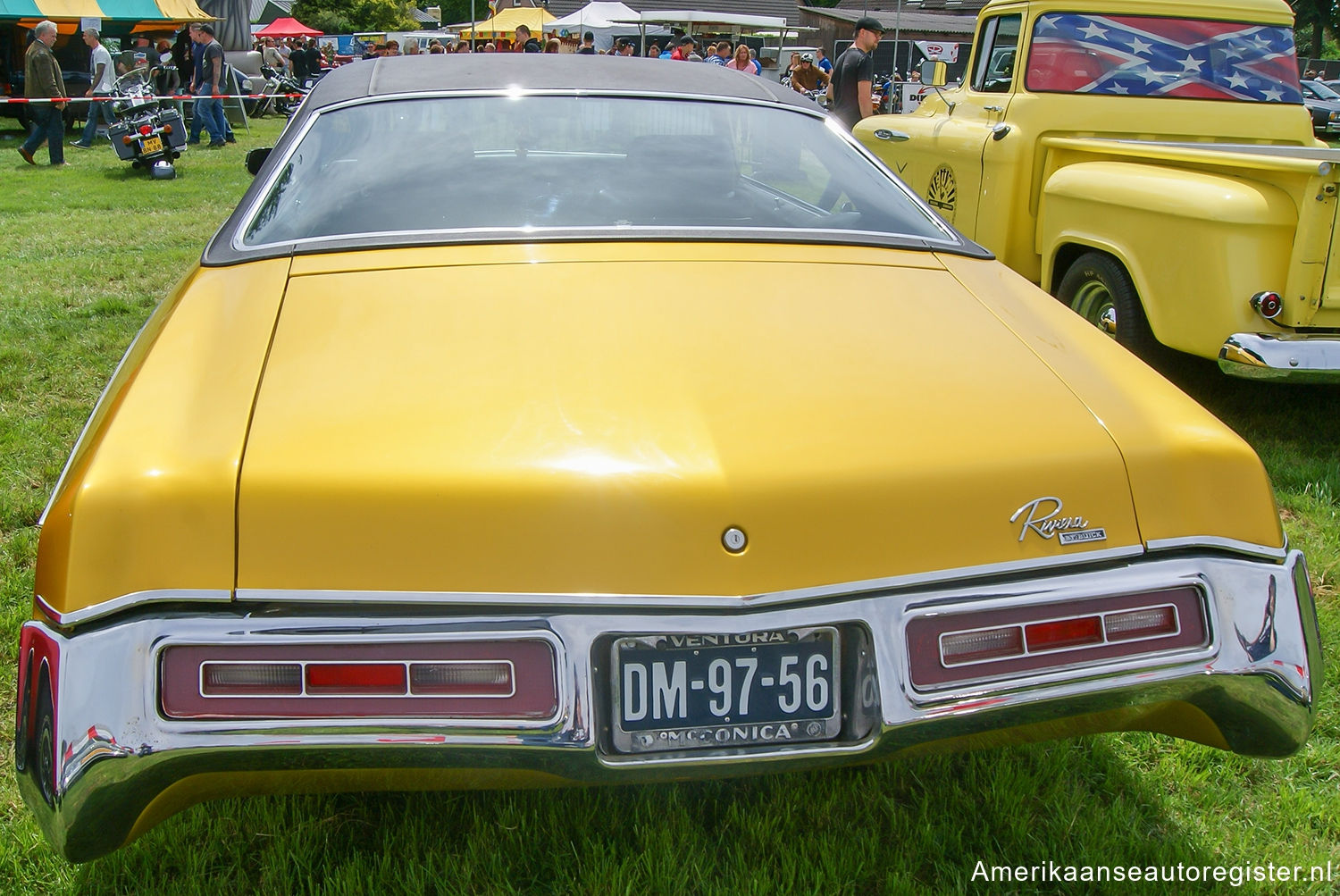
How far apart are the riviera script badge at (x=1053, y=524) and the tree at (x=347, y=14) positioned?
199 feet

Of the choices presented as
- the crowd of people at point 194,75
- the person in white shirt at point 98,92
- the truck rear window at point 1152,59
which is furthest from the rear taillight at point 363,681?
the person in white shirt at point 98,92

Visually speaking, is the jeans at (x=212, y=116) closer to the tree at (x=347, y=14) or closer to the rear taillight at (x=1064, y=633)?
the rear taillight at (x=1064, y=633)

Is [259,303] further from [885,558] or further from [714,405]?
[885,558]

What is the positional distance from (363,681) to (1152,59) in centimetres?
515

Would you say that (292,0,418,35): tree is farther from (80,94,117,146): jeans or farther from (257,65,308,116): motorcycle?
(80,94,117,146): jeans

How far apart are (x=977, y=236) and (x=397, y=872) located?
14.5ft

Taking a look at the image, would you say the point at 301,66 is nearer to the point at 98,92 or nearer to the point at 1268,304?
the point at 98,92

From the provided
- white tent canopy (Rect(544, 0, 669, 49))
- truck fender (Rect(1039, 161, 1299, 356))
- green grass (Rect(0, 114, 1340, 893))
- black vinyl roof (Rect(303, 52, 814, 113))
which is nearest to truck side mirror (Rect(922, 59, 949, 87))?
truck fender (Rect(1039, 161, 1299, 356))

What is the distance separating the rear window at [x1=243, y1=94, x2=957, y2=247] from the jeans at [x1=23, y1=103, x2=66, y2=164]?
456 inches

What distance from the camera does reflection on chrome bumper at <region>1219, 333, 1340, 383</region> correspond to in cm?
351

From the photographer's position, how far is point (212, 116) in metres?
14.4

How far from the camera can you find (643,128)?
2.69 meters

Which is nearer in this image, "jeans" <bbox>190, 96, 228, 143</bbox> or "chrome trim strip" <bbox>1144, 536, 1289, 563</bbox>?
"chrome trim strip" <bbox>1144, 536, 1289, 563</bbox>

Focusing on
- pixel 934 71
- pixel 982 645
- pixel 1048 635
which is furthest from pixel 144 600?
pixel 934 71
